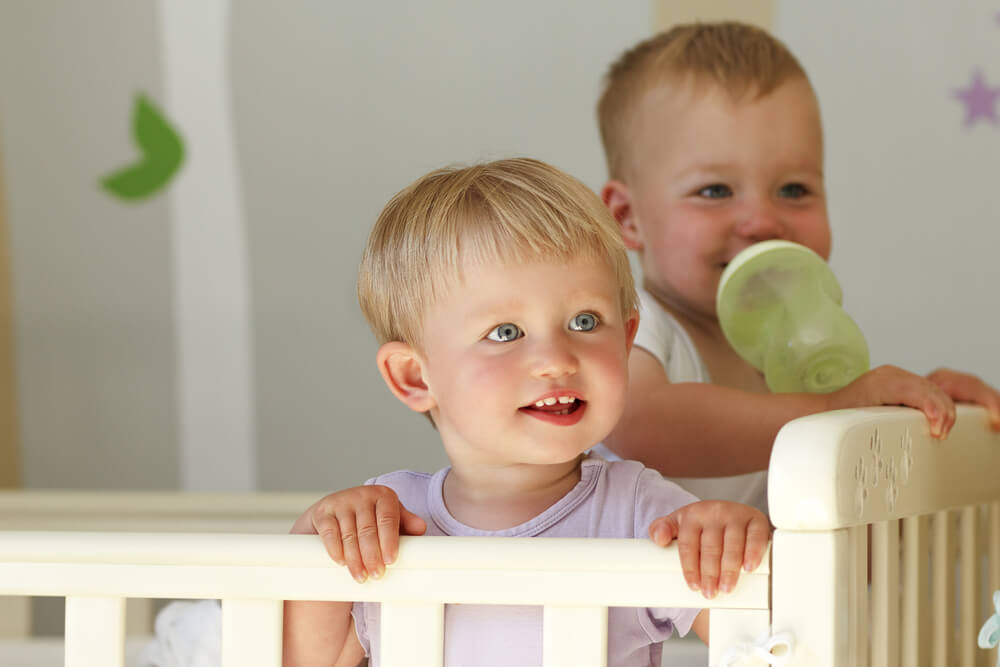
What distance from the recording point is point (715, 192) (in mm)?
1208

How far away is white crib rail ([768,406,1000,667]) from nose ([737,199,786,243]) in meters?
0.29

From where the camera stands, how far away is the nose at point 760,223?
117 cm

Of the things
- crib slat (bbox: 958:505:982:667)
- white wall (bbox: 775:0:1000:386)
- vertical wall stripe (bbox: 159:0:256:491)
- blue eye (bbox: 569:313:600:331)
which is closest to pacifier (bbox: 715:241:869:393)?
crib slat (bbox: 958:505:982:667)

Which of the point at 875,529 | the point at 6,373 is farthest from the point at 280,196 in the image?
the point at 875,529

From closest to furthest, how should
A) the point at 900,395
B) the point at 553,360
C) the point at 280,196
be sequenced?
the point at 553,360
the point at 900,395
the point at 280,196

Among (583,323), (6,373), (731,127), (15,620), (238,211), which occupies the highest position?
(238,211)

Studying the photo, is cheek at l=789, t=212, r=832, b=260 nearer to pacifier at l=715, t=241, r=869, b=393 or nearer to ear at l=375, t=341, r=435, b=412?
pacifier at l=715, t=241, r=869, b=393

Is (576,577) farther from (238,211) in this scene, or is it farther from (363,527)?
(238,211)

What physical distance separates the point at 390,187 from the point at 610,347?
43.9 inches

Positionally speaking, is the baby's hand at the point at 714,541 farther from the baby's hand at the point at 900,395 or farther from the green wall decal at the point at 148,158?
the green wall decal at the point at 148,158

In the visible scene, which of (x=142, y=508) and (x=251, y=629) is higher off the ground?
(x=142, y=508)

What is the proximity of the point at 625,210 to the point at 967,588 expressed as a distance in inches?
20.1

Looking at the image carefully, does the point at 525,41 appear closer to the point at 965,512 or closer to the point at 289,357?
the point at 289,357

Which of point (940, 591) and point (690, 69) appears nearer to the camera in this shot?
point (940, 591)
